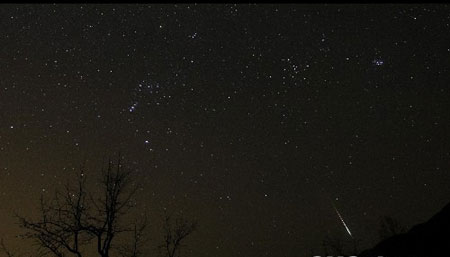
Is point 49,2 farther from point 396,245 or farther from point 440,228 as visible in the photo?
point 396,245

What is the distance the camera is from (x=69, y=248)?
1341cm

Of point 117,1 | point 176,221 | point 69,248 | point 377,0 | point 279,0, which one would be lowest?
point 377,0

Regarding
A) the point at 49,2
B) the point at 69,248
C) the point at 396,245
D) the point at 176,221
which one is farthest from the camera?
the point at 396,245

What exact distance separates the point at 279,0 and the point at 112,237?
13.8 meters

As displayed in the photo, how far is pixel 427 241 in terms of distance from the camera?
29641mm

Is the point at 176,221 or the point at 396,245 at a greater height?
the point at 176,221

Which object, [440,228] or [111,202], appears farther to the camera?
[440,228]

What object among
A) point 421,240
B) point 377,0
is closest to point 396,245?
point 421,240

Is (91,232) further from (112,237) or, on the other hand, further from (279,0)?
(279,0)

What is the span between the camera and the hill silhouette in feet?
85.8

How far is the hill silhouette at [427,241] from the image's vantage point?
26.1 metres

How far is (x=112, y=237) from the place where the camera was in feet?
45.7

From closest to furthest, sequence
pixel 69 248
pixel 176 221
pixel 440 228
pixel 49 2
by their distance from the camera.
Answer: pixel 49 2
pixel 69 248
pixel 176 221
pixel 440 228

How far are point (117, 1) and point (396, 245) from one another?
1626 inches
